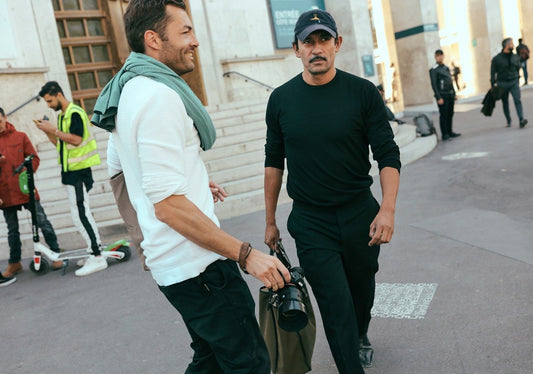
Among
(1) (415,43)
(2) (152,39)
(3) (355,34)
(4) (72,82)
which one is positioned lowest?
(2) (152,39)

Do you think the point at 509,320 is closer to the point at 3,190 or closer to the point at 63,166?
the point at 63,166

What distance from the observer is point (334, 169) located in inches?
105

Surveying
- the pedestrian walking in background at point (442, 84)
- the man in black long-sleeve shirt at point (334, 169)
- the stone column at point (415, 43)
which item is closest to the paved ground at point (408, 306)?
the man in black long-sleeve shirt at point (334, 169)

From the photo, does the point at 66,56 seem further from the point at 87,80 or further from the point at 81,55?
the point at 87,80

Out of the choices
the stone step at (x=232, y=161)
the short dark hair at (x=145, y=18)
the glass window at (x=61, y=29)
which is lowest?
the stone step at (x=232, y=161)

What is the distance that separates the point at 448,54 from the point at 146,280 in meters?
25.2

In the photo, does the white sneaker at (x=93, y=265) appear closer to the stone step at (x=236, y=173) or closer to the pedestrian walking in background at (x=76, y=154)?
the pedestrian walking in background at (x=76, y=154)

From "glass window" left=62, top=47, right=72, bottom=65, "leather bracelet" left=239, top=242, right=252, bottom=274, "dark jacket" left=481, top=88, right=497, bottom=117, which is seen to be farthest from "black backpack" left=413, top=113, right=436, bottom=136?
"leather bracelet" left=239, top=242, right=252, bottom=274

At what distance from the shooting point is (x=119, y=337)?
3.93m

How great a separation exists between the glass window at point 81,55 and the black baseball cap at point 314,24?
10515 millimetres

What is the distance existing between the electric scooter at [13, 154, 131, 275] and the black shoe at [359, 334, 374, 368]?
12.0ft

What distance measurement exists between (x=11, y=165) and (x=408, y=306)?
465cm

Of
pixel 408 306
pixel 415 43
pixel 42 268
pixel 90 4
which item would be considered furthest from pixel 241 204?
pixel 415 43

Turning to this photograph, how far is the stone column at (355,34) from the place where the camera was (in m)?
16.6
